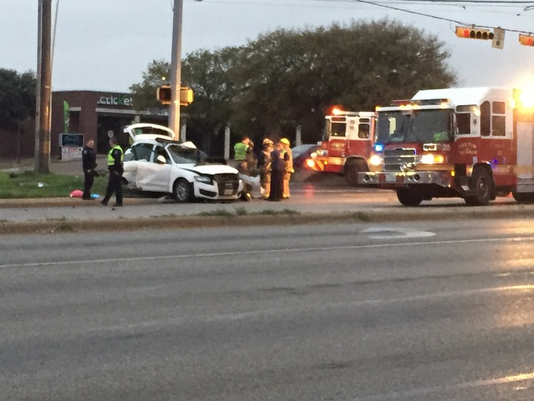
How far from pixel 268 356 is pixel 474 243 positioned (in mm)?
8649

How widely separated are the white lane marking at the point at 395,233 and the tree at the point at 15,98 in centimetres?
5866

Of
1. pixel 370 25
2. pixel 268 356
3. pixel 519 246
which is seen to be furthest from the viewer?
pixel 370 25

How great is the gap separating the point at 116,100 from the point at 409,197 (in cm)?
4919

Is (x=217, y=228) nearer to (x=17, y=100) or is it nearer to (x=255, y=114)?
(x=255, y=114)

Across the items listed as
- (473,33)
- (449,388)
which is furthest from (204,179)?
(449,388)

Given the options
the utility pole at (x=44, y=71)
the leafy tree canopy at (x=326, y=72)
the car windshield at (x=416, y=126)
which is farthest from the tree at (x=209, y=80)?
the car windshield at (x=416, y=126)

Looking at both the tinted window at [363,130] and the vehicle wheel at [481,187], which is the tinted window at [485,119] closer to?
the vehicle wheel at [481,187]

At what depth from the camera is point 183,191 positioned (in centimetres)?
2328

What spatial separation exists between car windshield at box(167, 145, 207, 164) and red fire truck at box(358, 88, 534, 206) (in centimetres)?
447

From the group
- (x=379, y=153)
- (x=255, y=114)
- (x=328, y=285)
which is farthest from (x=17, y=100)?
(x=328, y=285)

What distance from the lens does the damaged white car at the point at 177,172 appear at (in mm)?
22969

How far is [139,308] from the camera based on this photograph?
875 cm

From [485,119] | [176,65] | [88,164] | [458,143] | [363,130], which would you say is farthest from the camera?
[363,130]

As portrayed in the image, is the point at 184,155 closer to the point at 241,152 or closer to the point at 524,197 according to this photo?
the point at 241,152
